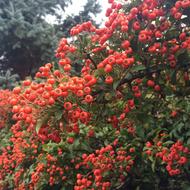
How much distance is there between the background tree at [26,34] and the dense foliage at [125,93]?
5910mm

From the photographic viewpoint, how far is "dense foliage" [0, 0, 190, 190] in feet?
8.21

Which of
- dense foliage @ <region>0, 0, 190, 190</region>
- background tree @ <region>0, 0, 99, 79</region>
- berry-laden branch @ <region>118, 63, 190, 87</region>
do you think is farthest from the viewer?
background tree @ <region>0, 0, 99, 79</region>

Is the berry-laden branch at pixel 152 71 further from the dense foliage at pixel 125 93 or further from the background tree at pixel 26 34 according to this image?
the background tree at pixel 26 34

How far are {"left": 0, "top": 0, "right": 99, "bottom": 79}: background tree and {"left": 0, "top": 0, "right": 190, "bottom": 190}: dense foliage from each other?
5.91 meters

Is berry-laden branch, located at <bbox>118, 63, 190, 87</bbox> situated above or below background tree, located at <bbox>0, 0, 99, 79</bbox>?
below

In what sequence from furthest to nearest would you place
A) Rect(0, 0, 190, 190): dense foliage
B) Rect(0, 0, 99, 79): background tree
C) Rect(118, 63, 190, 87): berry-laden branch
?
Rect(0, 0, 99, 79): background tree
Rect(118, 63, 190, 87): berry-laden branch
Rect(0, 0, 190, 190): dense foliage

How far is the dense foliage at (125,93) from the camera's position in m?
2.50

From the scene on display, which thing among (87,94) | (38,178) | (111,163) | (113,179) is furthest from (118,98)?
(38,178)

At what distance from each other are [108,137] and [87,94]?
1.71 metres

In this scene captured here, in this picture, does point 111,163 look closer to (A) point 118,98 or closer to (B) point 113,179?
(B) point 113,179

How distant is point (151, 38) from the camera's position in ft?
9.11

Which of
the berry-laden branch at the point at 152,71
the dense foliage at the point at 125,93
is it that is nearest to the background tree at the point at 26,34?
the dense foliage at the point at 125,93

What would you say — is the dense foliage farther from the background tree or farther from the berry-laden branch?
the background tree

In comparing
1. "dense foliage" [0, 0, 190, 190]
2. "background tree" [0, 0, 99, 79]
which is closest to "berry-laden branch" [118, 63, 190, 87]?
"dense foliage" [0, 0, 190, 190]
